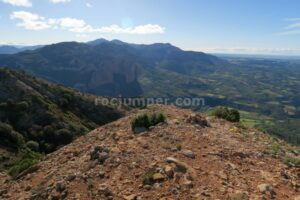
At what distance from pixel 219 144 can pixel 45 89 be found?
2679 inches

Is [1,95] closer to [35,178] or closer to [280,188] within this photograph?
[35,178]

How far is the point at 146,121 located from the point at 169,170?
19.7ft

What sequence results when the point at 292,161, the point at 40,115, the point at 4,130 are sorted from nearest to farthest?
the point at 292,161
the point at 4,130
the point at 40,115

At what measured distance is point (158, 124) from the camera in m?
17.6

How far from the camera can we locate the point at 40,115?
59.7m

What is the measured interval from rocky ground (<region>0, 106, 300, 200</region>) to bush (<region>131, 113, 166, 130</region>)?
19.1 inches

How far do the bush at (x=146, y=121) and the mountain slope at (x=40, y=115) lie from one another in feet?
78.8

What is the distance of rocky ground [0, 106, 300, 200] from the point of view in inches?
438

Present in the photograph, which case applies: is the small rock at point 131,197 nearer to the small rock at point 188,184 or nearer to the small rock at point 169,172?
the small rock at point 169,172

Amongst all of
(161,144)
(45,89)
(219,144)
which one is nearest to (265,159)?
(219,144)

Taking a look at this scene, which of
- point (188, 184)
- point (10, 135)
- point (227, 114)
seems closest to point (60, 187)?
point (188, 184)

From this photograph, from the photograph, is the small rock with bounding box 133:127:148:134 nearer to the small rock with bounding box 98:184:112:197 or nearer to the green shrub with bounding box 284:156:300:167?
the small rock with bounding box 98:184:112:197

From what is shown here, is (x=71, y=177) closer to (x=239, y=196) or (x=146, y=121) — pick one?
(x=146, y=121)

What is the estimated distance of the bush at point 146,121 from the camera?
17562mm
